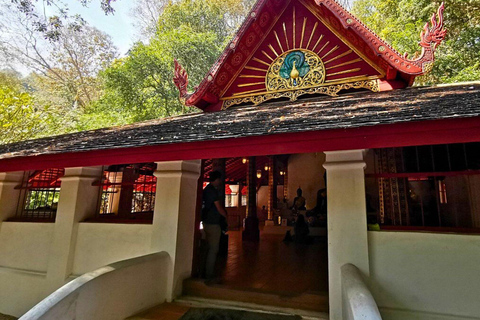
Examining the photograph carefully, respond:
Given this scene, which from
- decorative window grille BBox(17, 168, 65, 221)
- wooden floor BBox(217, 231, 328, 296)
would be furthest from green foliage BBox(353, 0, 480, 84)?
decorative window grille BBox(17, 168, 65, 221)

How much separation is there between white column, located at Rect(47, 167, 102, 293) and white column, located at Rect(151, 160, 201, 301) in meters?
1.61

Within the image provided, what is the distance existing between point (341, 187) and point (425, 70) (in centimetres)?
290

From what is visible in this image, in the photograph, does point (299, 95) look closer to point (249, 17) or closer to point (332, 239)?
A: point (249, 17)

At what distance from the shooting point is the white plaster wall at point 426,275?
285 centimetres

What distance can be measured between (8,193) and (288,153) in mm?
6037

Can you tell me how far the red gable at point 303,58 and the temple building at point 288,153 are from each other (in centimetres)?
2

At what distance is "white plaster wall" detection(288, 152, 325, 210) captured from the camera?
10.4m

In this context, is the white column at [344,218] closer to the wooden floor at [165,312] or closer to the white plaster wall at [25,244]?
the wooden floor at [165,312]

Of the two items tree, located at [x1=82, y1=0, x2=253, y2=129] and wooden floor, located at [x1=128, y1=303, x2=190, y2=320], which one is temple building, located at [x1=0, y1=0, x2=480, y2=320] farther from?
tree, located at [x1=82, y1=0, x2=253, y2=129]

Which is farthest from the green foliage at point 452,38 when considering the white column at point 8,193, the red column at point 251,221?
the white column at point 8,193

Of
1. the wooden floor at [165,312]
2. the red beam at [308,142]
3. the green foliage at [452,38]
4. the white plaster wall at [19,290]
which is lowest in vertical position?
the white plaster wall at [19,290]

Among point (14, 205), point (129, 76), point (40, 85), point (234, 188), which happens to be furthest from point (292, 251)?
point (40, 85)

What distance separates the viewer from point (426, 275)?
2.95m

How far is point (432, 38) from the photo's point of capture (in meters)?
4.84
